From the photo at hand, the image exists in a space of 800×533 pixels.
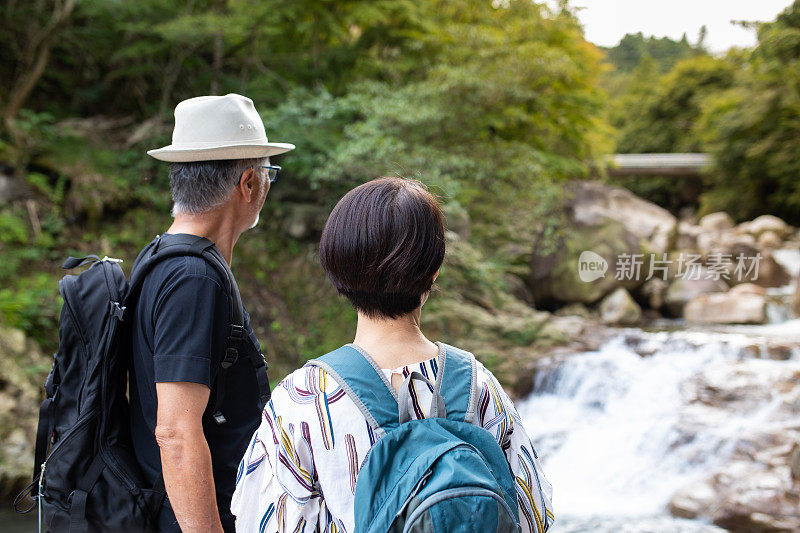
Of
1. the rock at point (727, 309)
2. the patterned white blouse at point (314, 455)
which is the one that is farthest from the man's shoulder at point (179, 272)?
the rock at point (727, 309)

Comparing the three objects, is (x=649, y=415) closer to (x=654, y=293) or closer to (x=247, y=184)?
(x=654, y=293)

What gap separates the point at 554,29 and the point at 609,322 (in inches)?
112

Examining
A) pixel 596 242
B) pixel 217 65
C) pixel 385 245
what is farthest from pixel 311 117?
pixel 385 245

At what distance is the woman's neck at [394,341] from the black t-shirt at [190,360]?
12.2 inches

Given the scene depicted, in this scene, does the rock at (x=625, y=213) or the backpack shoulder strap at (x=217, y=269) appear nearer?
the backpack shoulder strap at (x=217, y=269)

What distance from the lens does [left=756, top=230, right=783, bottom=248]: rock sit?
3064 mm

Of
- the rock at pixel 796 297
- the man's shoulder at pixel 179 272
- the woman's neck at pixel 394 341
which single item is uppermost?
the man's shoulder at pixel 179 272

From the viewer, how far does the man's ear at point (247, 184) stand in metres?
1.19

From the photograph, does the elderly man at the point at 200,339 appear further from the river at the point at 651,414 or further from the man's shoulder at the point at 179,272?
the river at the point at 651,414

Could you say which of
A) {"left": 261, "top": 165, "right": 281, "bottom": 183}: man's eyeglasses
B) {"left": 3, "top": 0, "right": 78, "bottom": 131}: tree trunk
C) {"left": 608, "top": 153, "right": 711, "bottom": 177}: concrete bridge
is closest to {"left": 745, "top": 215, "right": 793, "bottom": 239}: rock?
{"left": 608, "top": 153, "right": 711, "bottom": 177}: concrete bridge

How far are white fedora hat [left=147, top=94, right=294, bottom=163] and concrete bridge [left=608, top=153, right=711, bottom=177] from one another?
3.69 metres

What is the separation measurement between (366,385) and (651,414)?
429 centimetres

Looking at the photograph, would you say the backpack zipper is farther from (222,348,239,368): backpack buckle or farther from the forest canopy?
the forest canopy

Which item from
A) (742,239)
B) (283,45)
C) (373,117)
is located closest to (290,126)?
(373,117)
